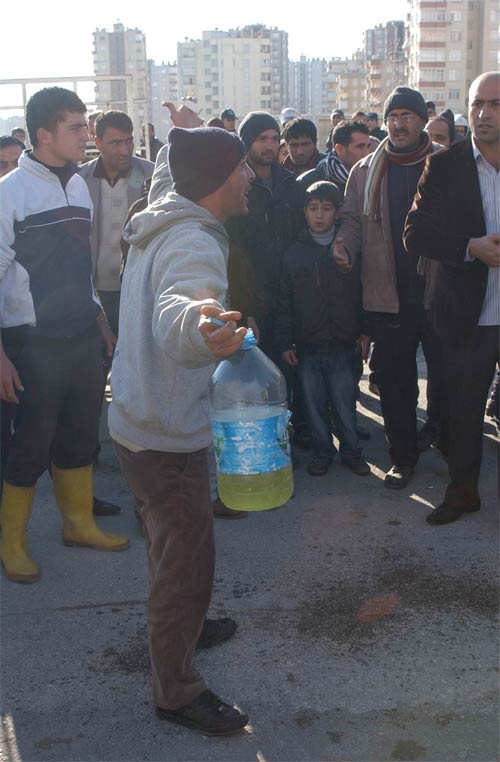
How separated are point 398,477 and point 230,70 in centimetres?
16509

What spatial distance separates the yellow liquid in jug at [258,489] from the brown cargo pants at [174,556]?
148 mm

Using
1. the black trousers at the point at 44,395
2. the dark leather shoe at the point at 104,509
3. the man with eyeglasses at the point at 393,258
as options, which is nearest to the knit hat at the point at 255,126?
the man with eyeglasses at the point at 393,258

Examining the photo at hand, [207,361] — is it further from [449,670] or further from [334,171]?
[334,171]

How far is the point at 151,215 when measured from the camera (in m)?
2.69

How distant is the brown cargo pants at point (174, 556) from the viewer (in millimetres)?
2908

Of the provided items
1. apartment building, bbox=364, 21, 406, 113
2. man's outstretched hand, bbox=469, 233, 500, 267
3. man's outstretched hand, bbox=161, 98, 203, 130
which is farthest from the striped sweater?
apartment building, bbox=364, 21, 406, 113

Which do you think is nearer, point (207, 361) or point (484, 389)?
point (207, 361)

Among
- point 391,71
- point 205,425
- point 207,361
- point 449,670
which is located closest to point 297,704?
point 449,670

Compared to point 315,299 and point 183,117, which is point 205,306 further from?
point 315,299

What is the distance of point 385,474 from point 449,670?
2.25 metres

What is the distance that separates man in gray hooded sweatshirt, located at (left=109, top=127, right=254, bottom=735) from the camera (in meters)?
2.62

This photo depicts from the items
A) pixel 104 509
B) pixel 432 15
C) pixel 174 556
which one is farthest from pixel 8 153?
pixel 432 15

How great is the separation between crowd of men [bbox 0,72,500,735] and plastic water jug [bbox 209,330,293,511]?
0.40 feet

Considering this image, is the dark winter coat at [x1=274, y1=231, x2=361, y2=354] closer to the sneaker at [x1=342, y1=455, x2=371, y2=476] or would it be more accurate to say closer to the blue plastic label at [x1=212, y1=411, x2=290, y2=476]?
the sneaker at [x1=342, y1=455, x2=371, y2=476]
